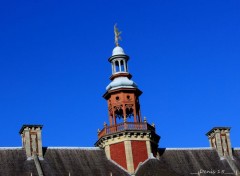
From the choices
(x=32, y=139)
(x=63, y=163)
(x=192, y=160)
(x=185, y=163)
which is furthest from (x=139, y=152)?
(x=32, y=139)

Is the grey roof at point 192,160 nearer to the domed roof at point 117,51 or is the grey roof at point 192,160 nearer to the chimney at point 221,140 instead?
the chimney at point 221,140

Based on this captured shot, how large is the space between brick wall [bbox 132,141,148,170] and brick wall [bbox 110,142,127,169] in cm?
111

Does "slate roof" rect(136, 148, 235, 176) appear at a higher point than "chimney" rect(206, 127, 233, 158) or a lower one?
lower

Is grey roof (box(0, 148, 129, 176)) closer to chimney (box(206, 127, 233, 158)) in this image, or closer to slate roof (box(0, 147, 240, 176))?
slate roof (box(0, 147, 240, 176))

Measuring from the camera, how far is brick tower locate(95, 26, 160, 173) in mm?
76125

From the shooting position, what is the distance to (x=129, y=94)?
79875 mm

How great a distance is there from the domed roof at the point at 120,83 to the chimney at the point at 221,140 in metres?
11.5

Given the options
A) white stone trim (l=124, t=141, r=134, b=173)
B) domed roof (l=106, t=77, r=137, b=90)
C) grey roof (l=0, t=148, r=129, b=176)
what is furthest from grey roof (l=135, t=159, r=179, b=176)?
domed roof (l=106, t=77, r=137, b=90)

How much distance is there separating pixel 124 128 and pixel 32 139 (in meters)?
10.1

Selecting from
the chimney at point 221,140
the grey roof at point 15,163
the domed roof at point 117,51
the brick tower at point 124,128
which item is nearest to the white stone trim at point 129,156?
the brick tower at point 124,128

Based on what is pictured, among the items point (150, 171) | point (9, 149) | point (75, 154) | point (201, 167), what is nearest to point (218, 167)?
point (201, 167)

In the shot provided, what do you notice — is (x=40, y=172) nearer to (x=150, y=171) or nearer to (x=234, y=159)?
(x=150, y=171)

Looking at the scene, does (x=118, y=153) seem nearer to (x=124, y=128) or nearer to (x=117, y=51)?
(x=124, y=128)

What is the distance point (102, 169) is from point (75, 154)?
389cm
